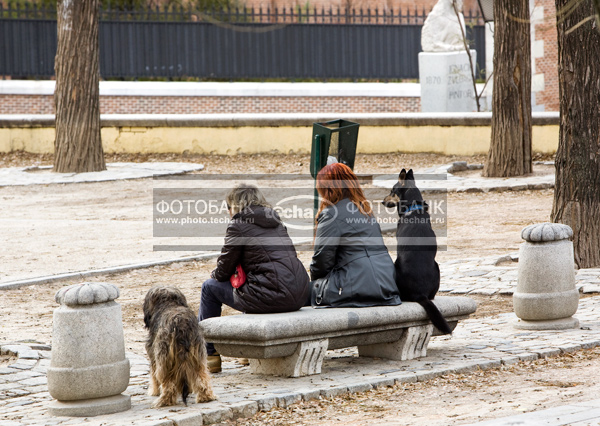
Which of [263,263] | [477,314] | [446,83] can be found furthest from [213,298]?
[446,83]

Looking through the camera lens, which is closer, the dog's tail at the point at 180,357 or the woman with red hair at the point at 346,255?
the dog's tail at the point at 180,357

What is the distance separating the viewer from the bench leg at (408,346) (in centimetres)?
671

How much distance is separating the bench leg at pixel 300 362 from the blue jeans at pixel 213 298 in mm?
411

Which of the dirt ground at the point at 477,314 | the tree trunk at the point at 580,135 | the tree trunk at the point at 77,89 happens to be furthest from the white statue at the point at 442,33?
the tree trunk at the point at 580,135

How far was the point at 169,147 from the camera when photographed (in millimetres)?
21719

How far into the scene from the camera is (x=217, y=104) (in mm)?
24016

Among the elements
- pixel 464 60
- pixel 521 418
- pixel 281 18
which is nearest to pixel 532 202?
pixel 464 60

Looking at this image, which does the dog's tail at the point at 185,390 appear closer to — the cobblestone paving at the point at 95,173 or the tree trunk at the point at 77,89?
the cobblestone paving at the point at 95,173

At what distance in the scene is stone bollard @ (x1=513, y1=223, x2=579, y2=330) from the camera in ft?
25.0

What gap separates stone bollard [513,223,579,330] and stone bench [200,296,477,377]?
106 cm

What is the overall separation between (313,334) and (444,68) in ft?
57.3

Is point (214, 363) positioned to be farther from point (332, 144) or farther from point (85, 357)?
point (332, 144)

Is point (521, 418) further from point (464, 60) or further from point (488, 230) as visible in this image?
point (464, 60)

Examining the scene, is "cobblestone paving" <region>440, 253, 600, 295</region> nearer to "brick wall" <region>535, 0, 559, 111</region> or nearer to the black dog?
the black dog
